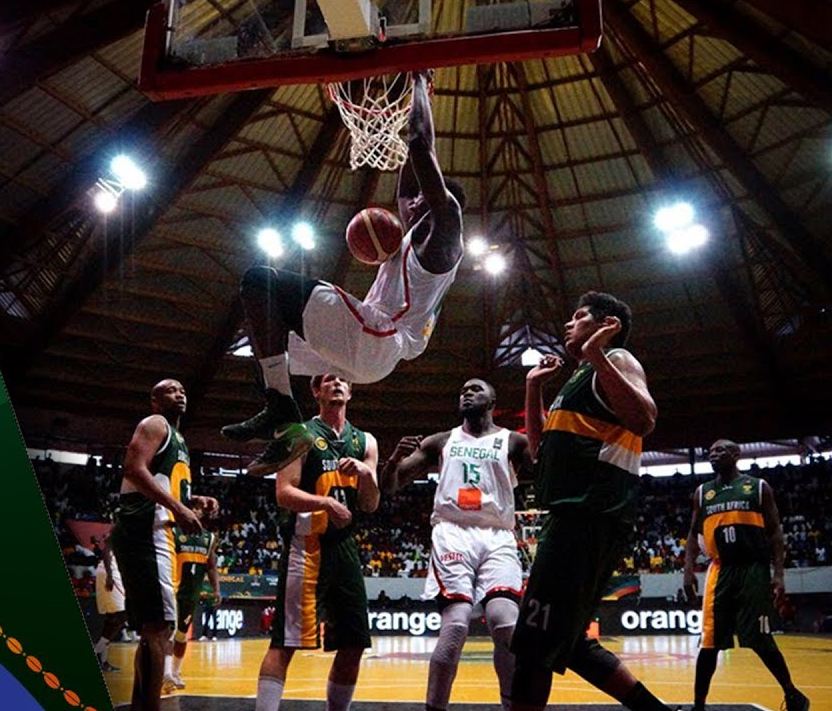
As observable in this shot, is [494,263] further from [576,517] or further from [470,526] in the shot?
[576,517]

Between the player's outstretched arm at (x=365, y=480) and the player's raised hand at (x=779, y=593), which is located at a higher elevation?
the player's outstretched arm at (x=365, y=480)

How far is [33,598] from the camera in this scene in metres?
2.05

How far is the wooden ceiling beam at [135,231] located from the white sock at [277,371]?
12.6 metres

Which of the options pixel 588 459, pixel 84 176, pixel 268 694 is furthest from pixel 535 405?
pixel 84 176

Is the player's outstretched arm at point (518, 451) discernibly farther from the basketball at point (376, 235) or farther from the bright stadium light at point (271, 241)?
the bright stadium light at point (271, 241)

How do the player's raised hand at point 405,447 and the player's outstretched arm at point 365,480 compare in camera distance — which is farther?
the player's raised hand at point 405,447

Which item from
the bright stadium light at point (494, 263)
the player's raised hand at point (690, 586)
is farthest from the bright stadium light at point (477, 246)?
the player's raised hand at point (690, 586)

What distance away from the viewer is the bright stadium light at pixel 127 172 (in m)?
16.3

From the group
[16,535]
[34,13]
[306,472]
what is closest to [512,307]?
[34,13]

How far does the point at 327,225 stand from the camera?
21.7m

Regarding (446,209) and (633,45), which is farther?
(633,45)

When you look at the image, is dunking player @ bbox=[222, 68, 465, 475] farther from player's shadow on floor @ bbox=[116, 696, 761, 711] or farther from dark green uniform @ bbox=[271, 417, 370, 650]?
player's shadow on floor @ bbox=[116, 696, 761, 711]

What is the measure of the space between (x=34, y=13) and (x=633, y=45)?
9521 mm

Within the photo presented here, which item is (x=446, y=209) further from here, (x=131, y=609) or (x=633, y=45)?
(x=633, y=45)
